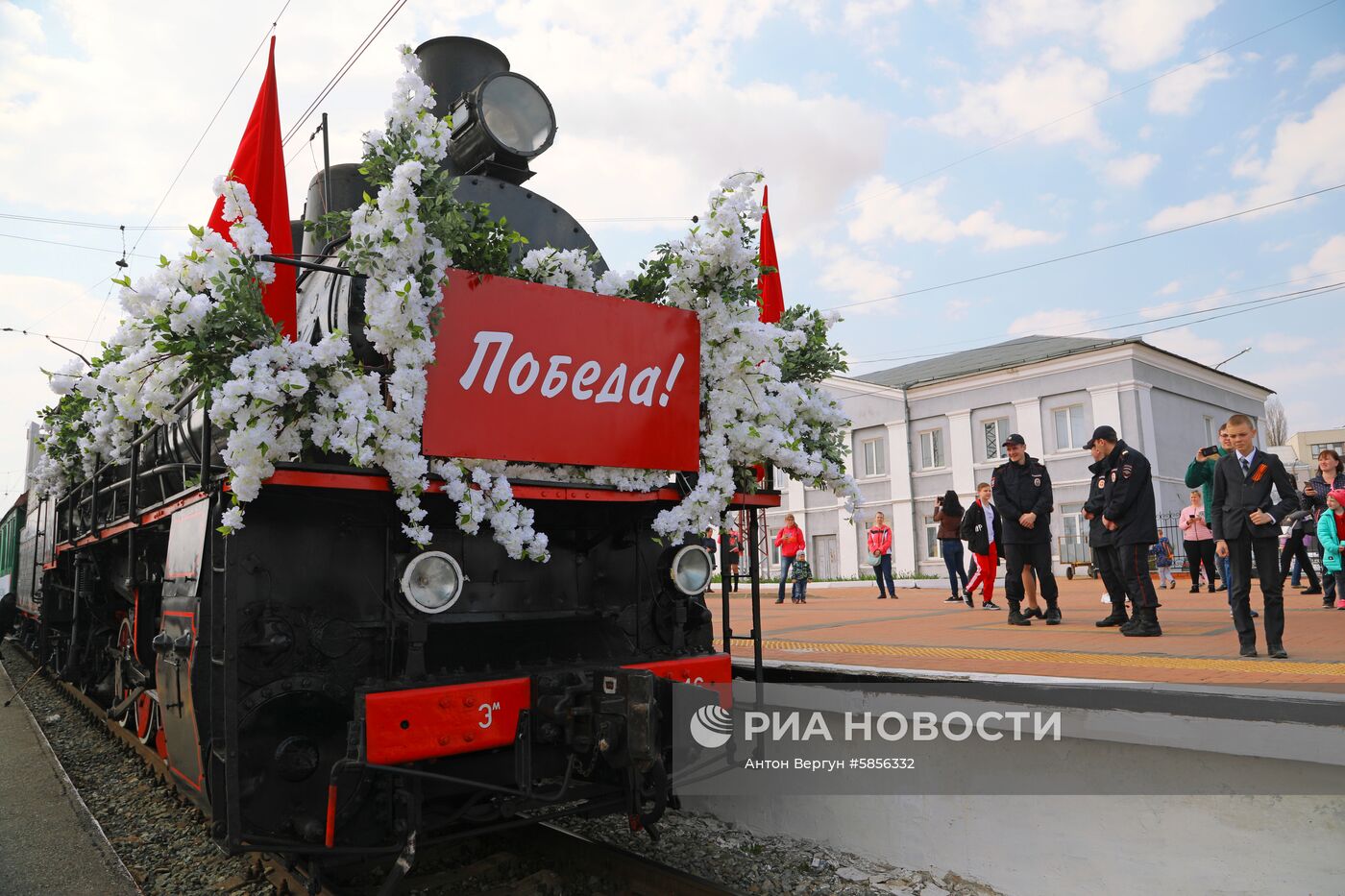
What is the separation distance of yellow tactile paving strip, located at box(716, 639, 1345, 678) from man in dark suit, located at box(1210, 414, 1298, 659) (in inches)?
7.2

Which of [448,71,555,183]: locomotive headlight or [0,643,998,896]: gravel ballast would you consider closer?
[0,643,998,896]: gravel ballast

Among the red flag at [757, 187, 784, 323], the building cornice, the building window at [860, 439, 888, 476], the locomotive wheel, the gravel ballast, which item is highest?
the building cornice

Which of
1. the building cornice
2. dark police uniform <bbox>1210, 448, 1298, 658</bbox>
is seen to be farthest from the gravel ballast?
the building cornice

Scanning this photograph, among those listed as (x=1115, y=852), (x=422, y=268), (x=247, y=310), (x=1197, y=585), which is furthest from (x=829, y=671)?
(x=1197, y=585)

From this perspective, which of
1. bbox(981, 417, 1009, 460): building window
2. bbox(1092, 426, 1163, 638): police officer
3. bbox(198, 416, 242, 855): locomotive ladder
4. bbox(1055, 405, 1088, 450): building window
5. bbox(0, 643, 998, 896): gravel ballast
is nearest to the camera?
bbox(198, 416, 242, 855): locomotive ladder

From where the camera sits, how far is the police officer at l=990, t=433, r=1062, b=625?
7.61 metres

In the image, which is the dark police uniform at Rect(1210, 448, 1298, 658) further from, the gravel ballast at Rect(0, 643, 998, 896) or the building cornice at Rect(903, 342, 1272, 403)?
the building cornice at Rect(903, 342, 1272, 403)

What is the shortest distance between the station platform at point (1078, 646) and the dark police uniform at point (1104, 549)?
22cm

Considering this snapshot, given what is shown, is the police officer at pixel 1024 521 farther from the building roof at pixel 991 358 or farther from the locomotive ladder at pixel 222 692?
the building roof at pixel 991 358

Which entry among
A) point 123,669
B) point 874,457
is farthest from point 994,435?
point 123,669

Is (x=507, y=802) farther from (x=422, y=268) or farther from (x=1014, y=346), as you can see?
(x=1014, y=346)

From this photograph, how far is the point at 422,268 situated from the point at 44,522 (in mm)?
8110

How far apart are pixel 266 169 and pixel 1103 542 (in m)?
6.24

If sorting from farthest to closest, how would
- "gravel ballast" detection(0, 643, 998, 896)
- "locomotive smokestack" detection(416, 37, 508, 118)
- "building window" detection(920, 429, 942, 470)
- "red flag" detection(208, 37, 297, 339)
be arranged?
1. "building window" detection(920, 429, 942, 470)
2. "locomotive smokestack" detection(416, 37, 508, 118)
3. "gravel ballast" detection(0, 643, 998, 896)
4. "red flag" detection(208, 37, 297, 339)
